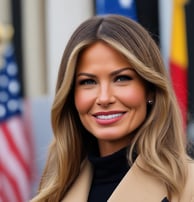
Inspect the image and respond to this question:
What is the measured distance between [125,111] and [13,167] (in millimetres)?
2617

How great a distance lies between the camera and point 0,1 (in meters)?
4.96

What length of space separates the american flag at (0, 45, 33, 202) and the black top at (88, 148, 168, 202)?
2.34m

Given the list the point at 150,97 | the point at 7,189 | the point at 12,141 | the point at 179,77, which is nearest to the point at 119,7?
the point at 179,77

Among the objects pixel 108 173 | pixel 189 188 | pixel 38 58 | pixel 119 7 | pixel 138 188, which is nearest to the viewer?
pixel 189 188

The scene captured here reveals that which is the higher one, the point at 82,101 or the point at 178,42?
the point at 82,101

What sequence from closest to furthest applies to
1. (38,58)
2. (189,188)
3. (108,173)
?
1. (189,188)
2. (108,173)
3. (38,58)

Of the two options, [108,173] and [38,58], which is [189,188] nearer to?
[108,173]

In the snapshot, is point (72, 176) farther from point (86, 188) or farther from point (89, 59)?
point (89, 59)

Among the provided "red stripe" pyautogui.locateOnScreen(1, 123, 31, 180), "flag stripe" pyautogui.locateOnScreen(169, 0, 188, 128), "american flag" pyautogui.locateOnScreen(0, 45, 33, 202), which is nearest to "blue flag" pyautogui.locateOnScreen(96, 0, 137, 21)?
"flag stripe" pyautogui.locateOnScreen(169, 0, 188, 128)

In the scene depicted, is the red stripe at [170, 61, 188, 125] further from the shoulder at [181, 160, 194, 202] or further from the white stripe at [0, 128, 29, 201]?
the shoulder at [181, 160, 194, 202]

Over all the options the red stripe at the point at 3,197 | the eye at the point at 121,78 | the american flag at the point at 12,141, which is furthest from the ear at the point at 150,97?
the red stripe at the point at 3,197

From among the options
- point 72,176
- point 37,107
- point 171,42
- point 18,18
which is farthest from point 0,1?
point 72,176

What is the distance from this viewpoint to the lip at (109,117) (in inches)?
97.5

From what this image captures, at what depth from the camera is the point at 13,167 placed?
195 inches
